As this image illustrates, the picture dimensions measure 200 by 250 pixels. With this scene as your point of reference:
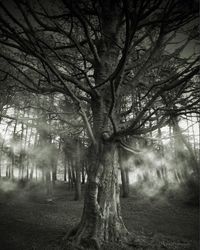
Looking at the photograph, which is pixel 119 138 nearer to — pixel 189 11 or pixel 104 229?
pixel 104 229

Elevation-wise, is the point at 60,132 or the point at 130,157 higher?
the point at 60,132

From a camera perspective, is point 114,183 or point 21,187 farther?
point 21,187

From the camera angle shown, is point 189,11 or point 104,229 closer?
point 189,11

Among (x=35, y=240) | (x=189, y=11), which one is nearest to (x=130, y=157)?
(x=35, y=240)

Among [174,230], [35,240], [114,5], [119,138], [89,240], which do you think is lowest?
[174,230]

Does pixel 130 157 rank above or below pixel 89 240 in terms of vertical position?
Answer: above

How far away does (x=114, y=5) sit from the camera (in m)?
4.17

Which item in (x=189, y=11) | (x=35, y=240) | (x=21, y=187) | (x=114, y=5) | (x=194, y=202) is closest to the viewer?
(x=189, y=11)

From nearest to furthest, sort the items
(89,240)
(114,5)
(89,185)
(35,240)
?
(89,240) → (89,185) → (35,240) → (114,5)

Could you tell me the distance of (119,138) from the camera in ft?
10.3

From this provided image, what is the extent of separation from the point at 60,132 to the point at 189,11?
3.72 meters

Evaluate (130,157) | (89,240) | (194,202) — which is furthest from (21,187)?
(89,240)

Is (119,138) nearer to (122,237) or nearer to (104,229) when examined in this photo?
(104,229)

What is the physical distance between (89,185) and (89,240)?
0.90m
